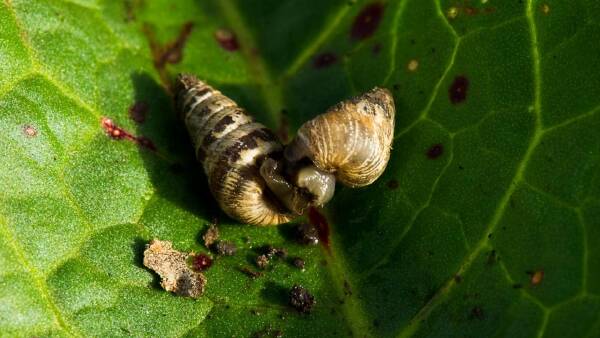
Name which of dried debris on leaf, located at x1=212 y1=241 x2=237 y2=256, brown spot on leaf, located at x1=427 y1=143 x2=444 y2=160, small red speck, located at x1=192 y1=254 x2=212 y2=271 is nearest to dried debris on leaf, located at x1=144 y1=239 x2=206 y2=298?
small red speck, located at x1=192 y1=254 x2=212 y2=271

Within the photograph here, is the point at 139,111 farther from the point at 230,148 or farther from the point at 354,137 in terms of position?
the point at 354,137

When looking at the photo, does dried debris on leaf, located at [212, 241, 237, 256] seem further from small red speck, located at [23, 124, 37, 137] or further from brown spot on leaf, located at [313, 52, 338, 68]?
brown spot on leaf, located at [313, 52, 338, 68]

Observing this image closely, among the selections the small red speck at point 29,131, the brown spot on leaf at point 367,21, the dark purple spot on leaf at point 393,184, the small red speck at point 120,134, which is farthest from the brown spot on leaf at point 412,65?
the small red speck at point 29,131

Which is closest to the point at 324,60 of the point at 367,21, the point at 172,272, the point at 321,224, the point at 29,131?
the point at 367,21

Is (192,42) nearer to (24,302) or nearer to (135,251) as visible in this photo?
(135,251)

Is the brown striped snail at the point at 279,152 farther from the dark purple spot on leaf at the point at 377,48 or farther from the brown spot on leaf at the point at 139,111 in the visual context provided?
the dark purple spot on leaf at the point at 377,48

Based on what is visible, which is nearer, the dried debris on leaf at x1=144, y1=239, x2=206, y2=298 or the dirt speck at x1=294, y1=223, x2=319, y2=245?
the dried debris on leaf at x1=144, y1=239, x2=206, y2=298
